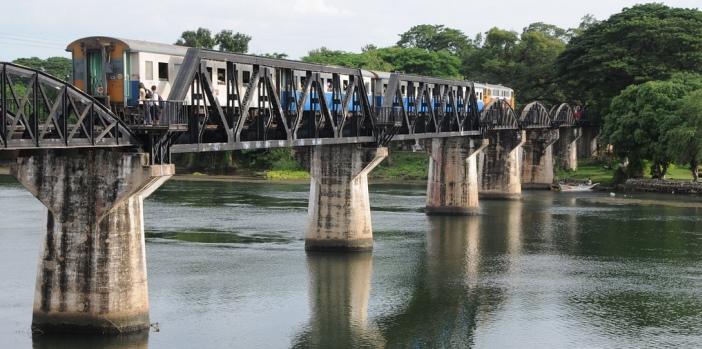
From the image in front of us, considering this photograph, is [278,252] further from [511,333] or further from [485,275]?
[511,333]

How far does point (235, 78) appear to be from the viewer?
145 ft

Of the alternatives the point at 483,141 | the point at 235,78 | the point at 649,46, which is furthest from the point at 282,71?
the point at 649,46

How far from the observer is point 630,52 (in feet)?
400

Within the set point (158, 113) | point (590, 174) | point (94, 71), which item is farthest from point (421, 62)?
point (158, 113)

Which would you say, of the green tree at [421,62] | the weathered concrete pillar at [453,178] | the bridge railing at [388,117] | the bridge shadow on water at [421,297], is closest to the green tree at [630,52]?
the green tree at [421,62]

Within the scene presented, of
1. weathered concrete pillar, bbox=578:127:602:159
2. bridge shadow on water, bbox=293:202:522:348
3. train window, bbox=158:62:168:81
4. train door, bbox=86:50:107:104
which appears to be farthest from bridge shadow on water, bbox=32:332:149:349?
weathered concrete pillar, bbox=578:127:602:159

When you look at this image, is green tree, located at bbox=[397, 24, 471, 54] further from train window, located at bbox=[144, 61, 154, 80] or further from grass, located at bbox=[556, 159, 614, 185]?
train window, located at bbox=[144, 61, 154, 80]

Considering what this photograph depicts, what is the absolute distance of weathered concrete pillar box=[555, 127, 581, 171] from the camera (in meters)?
125

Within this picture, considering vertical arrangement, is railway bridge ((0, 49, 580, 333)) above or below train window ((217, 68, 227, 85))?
below

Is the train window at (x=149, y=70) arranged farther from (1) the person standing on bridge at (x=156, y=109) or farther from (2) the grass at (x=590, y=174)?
(2) the grass at (x=590, y=174)

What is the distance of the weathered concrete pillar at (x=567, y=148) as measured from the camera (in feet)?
410

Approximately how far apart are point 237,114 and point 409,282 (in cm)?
1248

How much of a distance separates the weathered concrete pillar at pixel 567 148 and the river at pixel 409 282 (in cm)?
3970

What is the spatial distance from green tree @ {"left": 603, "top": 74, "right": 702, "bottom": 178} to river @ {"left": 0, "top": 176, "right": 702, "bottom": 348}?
→ 18850 millimetres
